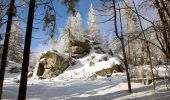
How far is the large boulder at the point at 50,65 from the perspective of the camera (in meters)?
37.0

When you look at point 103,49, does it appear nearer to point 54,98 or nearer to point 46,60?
point 46,60

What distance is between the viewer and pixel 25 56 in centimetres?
1271

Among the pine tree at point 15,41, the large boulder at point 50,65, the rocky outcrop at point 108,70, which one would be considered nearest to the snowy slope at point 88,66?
the rocky outcrop at point 108,70

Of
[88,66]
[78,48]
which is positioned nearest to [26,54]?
[88,66]

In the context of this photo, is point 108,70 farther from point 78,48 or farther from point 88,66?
point 78,48

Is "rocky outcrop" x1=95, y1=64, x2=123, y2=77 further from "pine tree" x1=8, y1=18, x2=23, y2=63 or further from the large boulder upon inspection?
"pine tree" x1=8, y1=18, x2=23, y2=63

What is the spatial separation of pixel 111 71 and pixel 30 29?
79.2ft

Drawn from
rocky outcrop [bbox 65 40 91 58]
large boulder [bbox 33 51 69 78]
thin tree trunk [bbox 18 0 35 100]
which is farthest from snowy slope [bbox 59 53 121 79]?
thin tree trunk [bbox 18 0 35 100]

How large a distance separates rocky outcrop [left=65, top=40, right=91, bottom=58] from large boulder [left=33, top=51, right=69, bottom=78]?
6354mm

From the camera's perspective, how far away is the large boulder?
3703 cm

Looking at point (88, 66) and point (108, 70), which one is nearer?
point (108, 70)

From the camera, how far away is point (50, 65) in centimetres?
3728

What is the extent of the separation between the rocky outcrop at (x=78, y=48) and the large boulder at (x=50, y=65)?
20.8ft

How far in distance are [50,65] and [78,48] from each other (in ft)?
29.7
